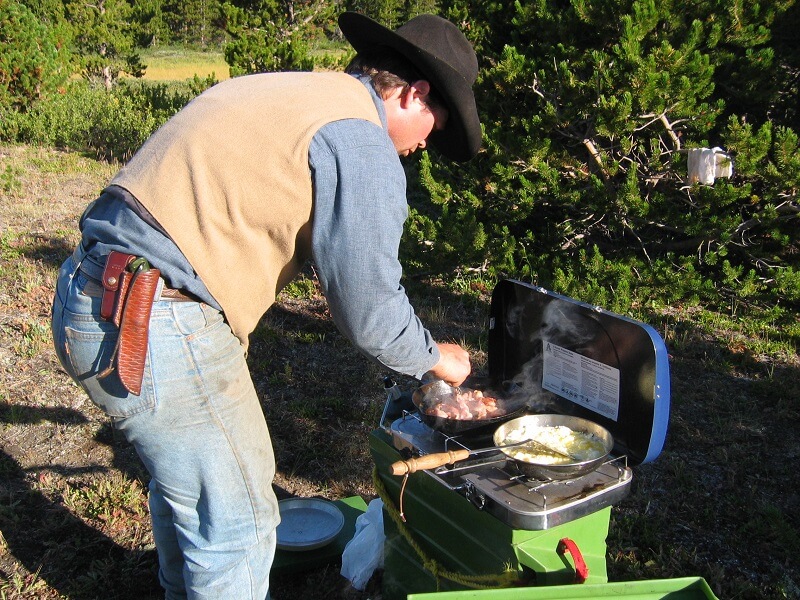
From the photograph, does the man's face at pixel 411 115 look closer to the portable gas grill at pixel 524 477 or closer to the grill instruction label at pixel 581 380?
the portable gas grill at pixel 524 477

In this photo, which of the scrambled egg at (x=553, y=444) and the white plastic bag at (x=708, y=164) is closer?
the scrambled egg at (x=553, y=444)

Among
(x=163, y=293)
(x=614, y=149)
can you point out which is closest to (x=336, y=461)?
(x=163, y=293)

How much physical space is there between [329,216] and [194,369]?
21.3 inches

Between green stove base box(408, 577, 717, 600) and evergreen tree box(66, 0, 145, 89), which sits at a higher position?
green stove base box(408, 577, 717, 600)

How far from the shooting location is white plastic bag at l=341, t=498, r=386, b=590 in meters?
2.99

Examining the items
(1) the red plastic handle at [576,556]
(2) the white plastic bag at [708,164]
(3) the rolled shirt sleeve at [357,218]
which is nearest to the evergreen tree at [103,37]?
(2) the white plastic bag at [708,164]

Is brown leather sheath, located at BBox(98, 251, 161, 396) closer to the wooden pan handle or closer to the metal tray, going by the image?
the wooden pan handle

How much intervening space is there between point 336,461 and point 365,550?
958 millimetres

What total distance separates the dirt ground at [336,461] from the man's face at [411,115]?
1786 millimetres

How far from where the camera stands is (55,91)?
537 inches

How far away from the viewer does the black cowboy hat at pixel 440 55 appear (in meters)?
2.07

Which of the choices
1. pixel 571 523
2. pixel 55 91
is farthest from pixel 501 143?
pixel 55 91

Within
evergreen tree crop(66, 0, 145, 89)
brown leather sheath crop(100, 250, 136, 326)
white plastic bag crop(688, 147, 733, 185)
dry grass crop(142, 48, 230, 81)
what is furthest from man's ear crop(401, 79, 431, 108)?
dry grass crop(142, 48, 230, 81)

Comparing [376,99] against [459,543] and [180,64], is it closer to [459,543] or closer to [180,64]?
[459,543]
